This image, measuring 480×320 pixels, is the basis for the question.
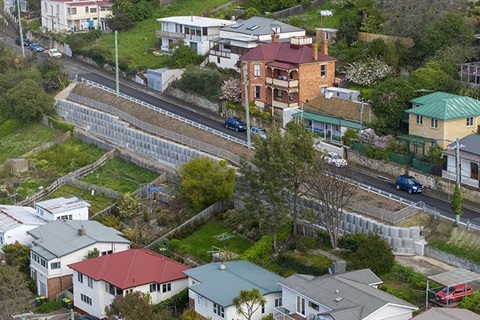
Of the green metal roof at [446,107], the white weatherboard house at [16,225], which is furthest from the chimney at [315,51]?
the white weatherboard house at [16,225]

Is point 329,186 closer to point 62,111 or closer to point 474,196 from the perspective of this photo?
point 474,196

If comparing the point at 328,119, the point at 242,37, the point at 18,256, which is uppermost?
the point at 242,37

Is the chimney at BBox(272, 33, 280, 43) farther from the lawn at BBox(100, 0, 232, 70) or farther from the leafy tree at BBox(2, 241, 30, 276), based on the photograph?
the leafy tree at BBox(2, 241, 30, 276)

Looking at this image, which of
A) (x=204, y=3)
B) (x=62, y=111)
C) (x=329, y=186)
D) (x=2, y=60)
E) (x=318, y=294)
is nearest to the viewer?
(x=318, y=294)

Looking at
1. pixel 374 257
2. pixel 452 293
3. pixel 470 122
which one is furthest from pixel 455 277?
pixel 470 122

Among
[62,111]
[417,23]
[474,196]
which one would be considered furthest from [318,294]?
[62,111]

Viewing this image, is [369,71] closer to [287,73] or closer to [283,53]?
[287,73]

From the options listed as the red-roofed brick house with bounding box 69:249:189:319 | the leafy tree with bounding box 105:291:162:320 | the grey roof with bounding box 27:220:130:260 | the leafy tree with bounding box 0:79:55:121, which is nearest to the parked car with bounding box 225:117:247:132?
the grey roof with bounding box 27:220:130:260
